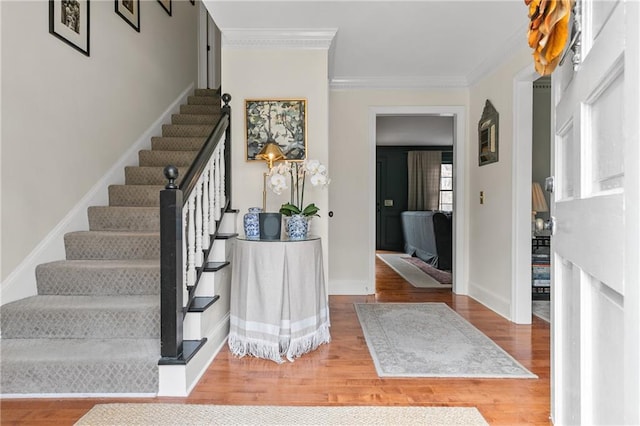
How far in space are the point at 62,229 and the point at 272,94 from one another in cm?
187

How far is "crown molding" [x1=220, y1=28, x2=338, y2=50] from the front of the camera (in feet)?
9.78

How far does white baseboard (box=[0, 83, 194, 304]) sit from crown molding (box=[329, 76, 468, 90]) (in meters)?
2.09

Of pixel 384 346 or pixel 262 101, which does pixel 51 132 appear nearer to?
pixel 262 101

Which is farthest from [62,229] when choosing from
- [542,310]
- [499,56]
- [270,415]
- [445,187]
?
[445,187]

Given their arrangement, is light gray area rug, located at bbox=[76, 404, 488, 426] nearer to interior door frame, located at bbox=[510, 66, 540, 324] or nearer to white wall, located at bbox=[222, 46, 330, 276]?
white wall, located at bbox=[222, 46, 330, 276]

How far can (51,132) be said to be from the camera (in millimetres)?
2582

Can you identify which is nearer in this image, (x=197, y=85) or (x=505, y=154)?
(x=505, y=154)

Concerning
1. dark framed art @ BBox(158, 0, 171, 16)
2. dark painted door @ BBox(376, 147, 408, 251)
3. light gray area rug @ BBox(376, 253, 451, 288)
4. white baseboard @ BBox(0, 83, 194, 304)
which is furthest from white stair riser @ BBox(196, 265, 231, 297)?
dark painted door @ BBox(376, 147, 408, 251)

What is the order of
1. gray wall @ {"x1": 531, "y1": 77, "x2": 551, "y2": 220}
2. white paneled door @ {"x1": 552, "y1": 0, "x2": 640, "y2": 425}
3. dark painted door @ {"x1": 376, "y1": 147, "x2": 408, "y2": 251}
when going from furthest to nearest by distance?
dark painted door @ {"x1": 376, "y1": 147, "x2": 408, "y2": 251} < gray wall @ {"x1": 531, "y1": 77, "x2": 551, "y2": 220} < white paneled door @ {"x1": 552, "y1": 0, "x2": 640, "y2": 425}

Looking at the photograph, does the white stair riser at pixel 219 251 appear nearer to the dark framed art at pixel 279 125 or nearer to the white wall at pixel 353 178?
the dark framed art at pixel 279 125

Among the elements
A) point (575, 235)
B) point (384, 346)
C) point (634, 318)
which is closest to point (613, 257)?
point (634, 318)

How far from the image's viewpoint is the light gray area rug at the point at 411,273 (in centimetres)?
475

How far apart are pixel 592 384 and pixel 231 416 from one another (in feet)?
4.69

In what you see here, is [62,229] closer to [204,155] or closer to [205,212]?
[205,212]
